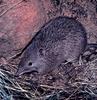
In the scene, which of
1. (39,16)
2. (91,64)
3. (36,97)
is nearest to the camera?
(36,97)

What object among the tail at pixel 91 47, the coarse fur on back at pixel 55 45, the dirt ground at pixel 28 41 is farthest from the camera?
the tail at pixel 91 47

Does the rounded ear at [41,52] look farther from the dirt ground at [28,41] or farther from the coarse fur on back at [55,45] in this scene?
the dirt ground at [28,41]

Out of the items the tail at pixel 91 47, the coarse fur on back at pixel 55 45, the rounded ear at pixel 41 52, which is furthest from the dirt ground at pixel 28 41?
the rounded ear at pixel 41 52

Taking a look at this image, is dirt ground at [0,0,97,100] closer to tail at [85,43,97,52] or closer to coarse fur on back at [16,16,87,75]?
tail at [85,43,97,52]

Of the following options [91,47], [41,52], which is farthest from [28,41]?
[91,47]

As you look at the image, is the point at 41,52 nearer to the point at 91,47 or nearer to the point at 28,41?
the point at 28,41

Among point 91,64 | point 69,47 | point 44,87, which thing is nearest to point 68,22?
point 69,47

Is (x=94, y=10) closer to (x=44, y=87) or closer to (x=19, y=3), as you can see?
(x=19, y=3)

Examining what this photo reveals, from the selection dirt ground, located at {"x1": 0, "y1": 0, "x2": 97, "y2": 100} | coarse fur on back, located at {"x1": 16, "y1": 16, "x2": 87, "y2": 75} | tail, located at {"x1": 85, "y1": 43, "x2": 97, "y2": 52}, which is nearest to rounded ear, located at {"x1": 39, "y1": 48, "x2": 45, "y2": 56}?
coarse fur on back, located at {"x1": 16, "y1": 16, "x2": 87, "y2": 75}
